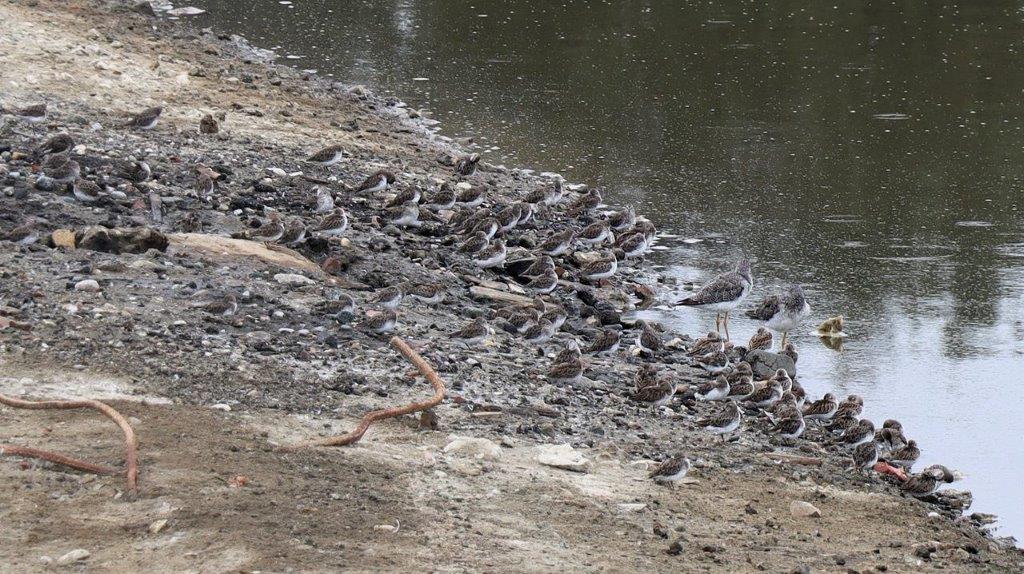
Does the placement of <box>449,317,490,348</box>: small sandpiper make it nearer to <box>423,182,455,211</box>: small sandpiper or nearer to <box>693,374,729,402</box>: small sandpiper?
<box>693,374,729,402</box>: small sandpiper

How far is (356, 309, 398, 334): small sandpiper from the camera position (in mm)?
9180

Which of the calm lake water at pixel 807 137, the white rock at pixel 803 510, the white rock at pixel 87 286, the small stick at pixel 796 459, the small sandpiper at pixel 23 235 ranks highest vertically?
the small sandpiper at pixel 23 235

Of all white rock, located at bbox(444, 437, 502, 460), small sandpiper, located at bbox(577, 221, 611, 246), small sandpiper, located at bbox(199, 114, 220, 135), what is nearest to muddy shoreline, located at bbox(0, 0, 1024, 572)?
white rock, located at bbox(444, 437, 502, 460)

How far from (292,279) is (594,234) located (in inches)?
161

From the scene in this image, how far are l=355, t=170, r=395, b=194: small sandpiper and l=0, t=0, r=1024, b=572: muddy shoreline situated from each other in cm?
9

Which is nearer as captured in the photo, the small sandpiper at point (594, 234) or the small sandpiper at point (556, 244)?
the small sandpiper at point (556, 244)

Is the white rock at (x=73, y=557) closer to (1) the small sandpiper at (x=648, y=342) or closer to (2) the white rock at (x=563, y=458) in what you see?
(2) the white rock at (x=563, y=458)

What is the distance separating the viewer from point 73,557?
545 cm

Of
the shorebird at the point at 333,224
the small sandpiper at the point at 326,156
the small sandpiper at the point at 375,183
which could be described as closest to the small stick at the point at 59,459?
the shorebird at the point at 333,224

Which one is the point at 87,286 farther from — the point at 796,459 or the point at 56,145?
the point at 796,459

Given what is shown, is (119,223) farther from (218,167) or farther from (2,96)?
(2,96)

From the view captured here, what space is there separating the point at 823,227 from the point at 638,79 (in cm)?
734

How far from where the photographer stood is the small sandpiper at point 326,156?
45.9ft

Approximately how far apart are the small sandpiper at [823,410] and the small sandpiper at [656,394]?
3.53 feet
